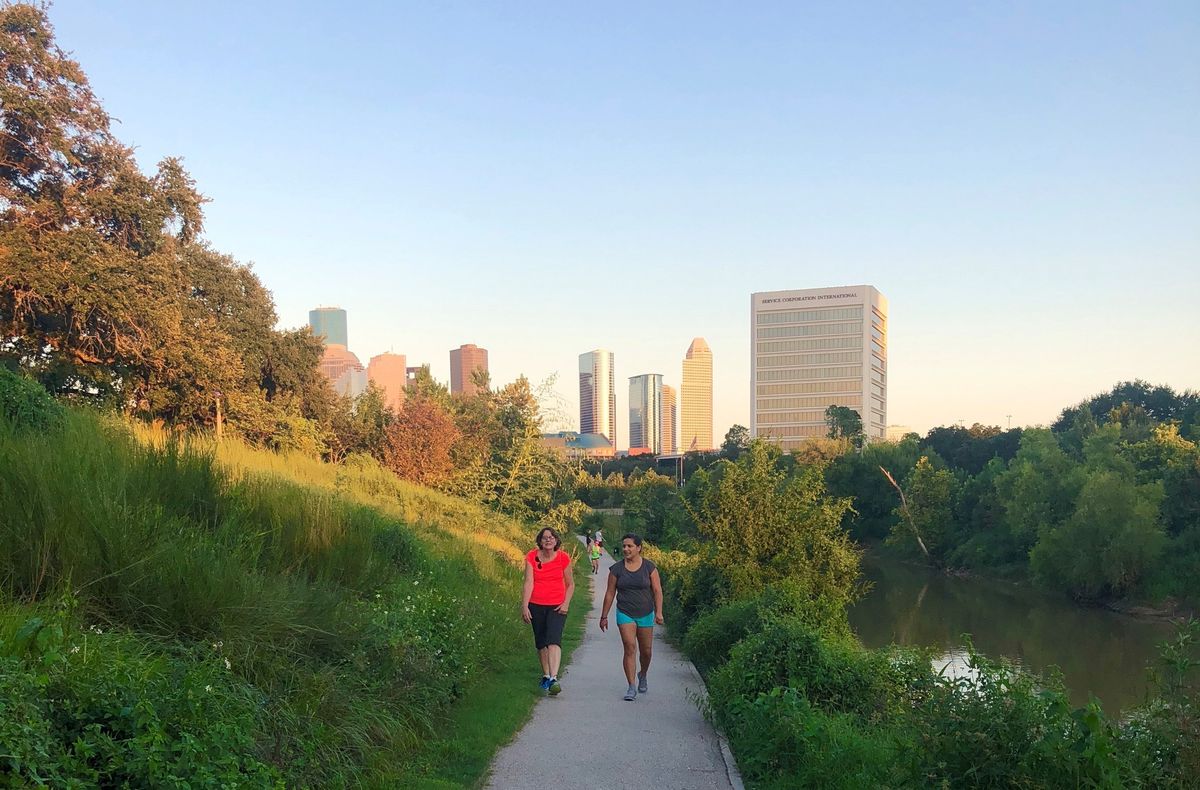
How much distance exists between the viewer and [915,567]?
54531mm

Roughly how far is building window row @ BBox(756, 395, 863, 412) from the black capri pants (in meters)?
141

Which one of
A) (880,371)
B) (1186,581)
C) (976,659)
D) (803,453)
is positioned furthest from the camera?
(880,371)

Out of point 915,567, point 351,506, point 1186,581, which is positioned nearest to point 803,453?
point 915,567

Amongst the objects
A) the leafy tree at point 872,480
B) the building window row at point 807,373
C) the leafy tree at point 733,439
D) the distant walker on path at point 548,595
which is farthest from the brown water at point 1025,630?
the building window row at point 807,373

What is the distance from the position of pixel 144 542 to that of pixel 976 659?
5.19 m

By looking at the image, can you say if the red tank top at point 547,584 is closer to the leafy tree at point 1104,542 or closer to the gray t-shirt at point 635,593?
the gray t-shirt at point 635,593

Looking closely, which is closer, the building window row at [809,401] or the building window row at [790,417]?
the building window row at [809,401]

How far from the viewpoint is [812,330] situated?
152m

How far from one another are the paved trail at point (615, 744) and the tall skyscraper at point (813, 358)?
140299 mm

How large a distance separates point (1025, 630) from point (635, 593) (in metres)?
27.0

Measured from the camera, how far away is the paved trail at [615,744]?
567 centimetres

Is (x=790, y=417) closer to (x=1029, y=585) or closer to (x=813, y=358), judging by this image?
(x=813, y=358)

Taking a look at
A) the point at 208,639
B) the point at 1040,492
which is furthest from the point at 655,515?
the point at 208,639

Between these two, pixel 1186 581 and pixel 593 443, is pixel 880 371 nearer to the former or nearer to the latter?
pixel 593 443
